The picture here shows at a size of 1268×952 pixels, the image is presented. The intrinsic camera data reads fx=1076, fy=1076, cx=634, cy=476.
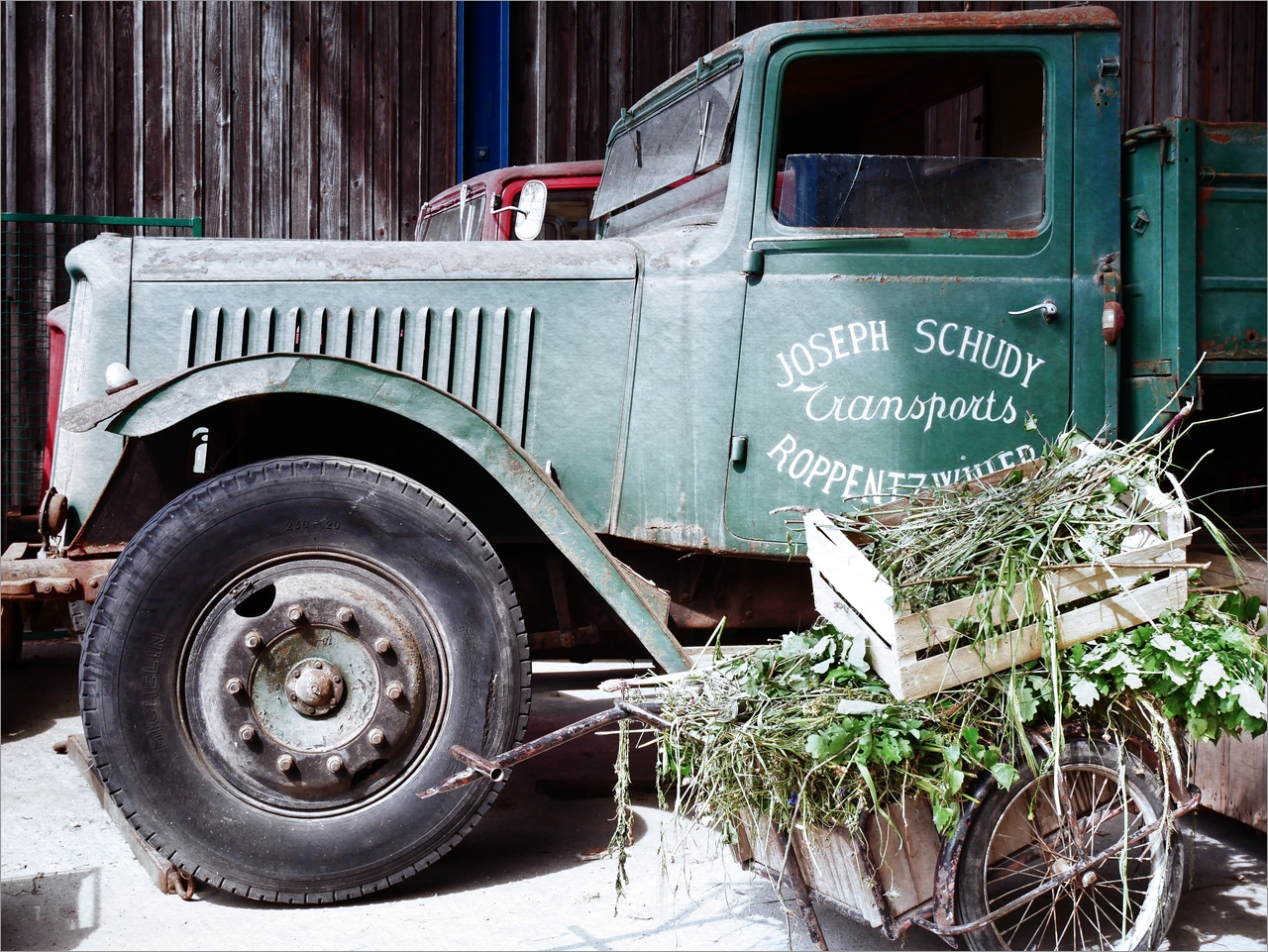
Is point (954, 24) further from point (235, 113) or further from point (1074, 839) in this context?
point (235, 113)

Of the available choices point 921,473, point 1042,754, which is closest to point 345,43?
point 921,473

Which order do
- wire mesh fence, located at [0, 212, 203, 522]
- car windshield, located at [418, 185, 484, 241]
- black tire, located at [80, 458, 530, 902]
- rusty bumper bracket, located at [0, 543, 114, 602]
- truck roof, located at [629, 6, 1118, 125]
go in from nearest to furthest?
black tire, located at [80, 458, 530, 902], rusty bumper bracket, located at [0, 543, 114, 602], truck roof, located at [629, 6, 1118, 125], car windshield, located at [418, 185, 484, 241], wire mesh fence, located at [0, 212, 203, 522]

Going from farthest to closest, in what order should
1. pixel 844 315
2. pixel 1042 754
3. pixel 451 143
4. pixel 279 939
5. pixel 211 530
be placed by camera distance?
pixel 451 143
pixel 844 315
pixel 211 530
pixel 279 939
pixel 1042 754

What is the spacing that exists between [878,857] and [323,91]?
6.06 metres

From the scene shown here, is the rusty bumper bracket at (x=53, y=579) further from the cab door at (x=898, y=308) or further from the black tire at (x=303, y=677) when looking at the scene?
the cab door at (x=898, y=308)

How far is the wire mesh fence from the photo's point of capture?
586 cm

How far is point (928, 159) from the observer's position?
3.09 metres

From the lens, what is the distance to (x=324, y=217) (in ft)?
22.4

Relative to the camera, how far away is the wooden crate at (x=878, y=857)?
2254 millimetres

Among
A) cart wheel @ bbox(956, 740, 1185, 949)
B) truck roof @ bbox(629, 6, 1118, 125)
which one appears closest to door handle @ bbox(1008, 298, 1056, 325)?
truck roof @ bbox(629, 6, 1118, 125)

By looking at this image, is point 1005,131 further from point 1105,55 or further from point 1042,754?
point 1042,754

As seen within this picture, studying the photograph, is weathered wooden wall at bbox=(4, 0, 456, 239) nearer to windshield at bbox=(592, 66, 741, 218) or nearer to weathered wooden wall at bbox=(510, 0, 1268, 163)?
weathered wooden wall at bbox=(510, 0, 1268, 163)

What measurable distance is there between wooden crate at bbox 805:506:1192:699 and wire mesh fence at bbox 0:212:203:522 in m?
4.95

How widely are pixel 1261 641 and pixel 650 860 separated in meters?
1.72
